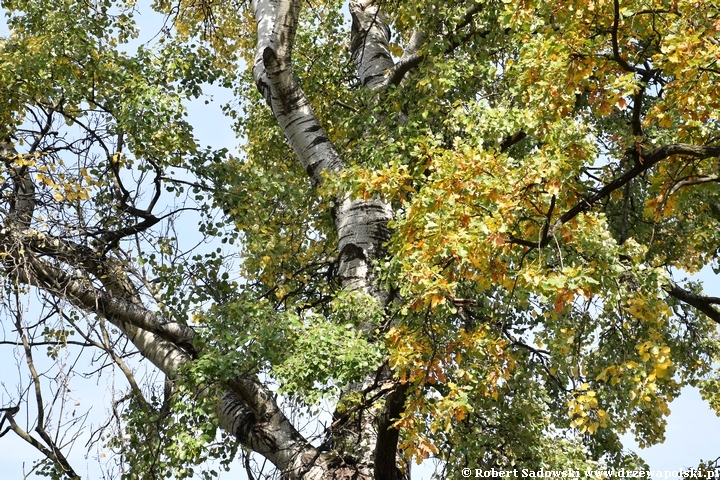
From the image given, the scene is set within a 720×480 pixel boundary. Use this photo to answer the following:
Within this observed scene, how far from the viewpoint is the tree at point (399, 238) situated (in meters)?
5.95

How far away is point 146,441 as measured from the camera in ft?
24.1

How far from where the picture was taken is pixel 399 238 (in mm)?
6305

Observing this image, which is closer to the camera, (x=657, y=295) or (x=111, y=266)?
(x=657, y=295)

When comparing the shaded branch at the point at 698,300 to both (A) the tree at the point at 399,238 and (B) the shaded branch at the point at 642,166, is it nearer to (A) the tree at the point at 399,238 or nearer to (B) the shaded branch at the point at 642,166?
(A) the tree at the point at 399,238

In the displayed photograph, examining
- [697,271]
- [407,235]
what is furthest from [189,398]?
[697,271]

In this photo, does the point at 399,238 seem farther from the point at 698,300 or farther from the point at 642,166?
the point at 698,300

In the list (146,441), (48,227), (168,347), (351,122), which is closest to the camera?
(48,227)

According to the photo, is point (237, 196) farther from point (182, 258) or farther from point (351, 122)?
point (351, 122)

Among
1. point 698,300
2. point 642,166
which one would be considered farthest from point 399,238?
point 698,300

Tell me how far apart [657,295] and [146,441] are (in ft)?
15.5

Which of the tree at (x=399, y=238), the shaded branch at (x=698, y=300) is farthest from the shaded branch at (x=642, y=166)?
the shaded branch at (x=698, y=300)

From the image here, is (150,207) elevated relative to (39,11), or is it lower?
lower

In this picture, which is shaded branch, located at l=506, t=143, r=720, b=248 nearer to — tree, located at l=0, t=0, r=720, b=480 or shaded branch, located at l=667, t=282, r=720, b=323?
tree, located at l=0, t=0, r=720, b=480

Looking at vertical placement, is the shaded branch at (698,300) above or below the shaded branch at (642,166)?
above
